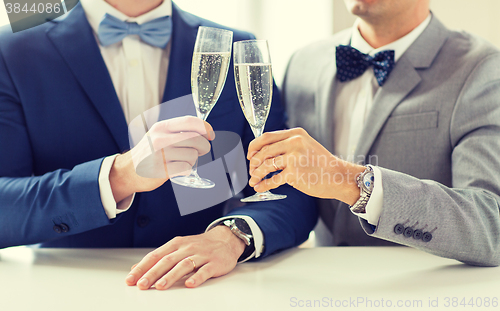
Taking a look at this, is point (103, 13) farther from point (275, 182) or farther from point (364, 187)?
point (364, 187)

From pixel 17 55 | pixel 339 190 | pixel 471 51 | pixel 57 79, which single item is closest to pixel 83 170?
pixel 57 79

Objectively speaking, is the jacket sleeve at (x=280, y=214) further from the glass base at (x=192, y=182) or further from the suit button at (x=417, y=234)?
the suit button at (x=417, y=234)

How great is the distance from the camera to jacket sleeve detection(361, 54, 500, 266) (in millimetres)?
1122

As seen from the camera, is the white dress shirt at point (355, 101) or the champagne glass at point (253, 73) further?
the white dress shirt at point (355, 101)

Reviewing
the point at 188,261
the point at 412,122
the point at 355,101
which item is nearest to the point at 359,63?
the point at 355,101

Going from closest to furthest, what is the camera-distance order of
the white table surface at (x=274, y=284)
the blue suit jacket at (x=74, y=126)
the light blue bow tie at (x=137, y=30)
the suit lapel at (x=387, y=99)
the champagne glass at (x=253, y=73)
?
the white table surface at (x=274, y=284), the champagne glass at (x=253, y=73), the blue suit jacket at (x=74, y=126), the light blue bow tie at (x=137, y=30), the suit lapel at (x=387, y=99)

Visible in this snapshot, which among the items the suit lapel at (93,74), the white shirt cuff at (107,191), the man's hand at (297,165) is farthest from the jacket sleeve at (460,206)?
the suit lapel at (93,74)


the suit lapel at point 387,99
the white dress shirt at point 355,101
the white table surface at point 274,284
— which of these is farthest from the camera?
the white dress shirt at point 355,101

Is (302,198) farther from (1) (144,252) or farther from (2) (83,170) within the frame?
(2) (83,170)

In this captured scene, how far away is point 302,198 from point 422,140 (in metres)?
0.49

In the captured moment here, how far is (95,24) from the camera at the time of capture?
1531mm

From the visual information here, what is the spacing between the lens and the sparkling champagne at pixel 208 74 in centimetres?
107

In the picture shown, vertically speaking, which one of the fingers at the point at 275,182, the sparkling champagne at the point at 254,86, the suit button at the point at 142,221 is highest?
the sparkling champagne at the point at 254,86

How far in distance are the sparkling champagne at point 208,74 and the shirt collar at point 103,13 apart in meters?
0.57
